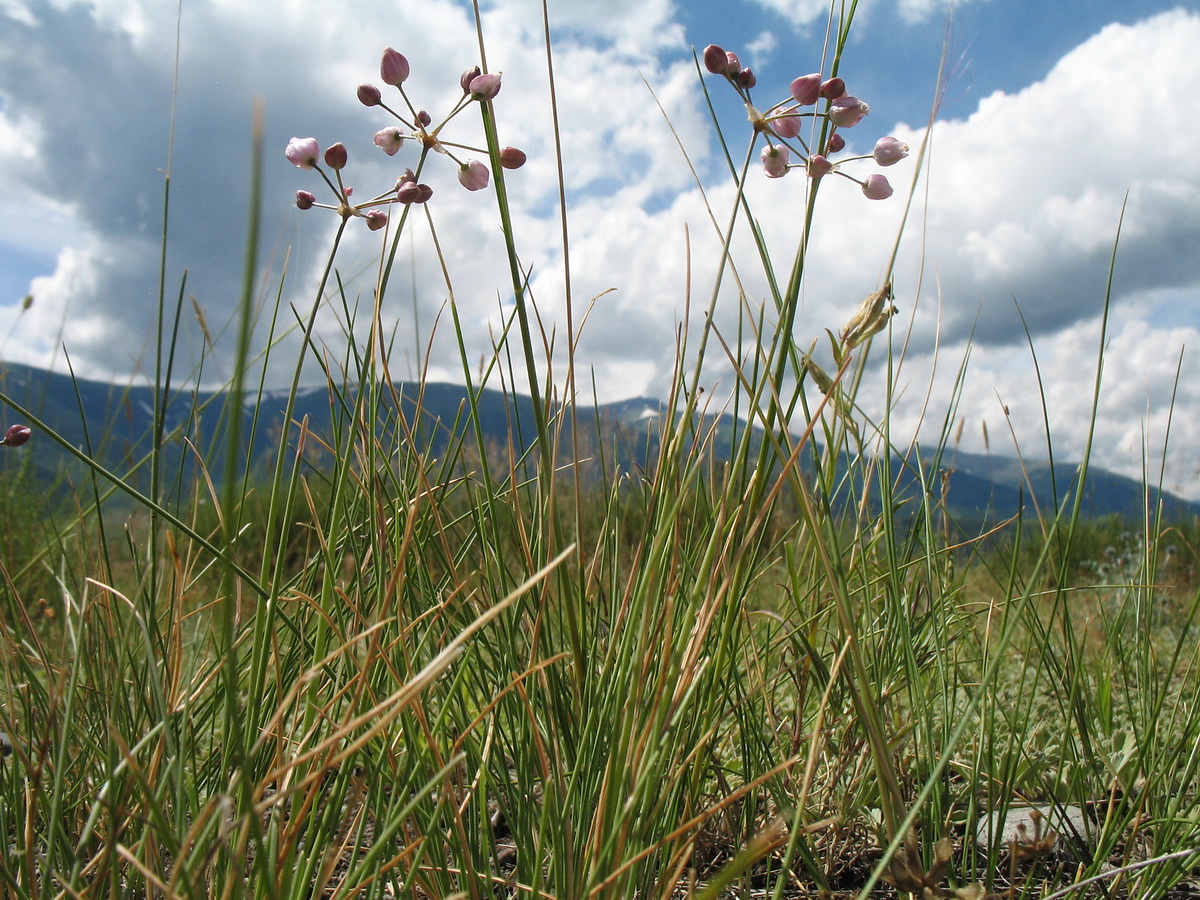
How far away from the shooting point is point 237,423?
1.09 ft

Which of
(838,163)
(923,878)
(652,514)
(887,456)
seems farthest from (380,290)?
(923,878)

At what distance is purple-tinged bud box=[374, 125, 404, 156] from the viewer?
86 cm

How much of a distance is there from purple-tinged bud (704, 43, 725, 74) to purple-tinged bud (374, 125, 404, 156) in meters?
0.35

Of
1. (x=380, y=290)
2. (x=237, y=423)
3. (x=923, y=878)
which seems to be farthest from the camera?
(x=380, y=290)

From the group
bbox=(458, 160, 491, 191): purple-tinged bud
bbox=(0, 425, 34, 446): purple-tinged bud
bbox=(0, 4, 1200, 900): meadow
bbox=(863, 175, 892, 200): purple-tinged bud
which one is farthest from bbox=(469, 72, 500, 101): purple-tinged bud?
bbox=(0, 425, 34, 446): purple-tinged bud

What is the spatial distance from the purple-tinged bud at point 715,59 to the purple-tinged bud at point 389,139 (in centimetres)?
35

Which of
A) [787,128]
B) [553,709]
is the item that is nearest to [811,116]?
[787,128]

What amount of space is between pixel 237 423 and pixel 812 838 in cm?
104

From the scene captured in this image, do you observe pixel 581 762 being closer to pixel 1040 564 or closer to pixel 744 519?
pixel 744 519

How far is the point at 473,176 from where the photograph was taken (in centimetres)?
87

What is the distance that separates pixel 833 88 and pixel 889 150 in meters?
0.10

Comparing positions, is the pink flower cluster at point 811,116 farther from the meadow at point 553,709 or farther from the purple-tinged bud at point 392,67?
the purple-tinged bud at point 392,67

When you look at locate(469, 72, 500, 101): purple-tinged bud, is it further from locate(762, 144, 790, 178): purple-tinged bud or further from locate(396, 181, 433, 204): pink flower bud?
locate(762, 144, 790, 178): purple-tinged bud

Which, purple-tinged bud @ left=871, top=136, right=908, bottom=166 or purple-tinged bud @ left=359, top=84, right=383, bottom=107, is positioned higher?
purple-tinged bud @ left=359, top=84, right=383, bottom=107
